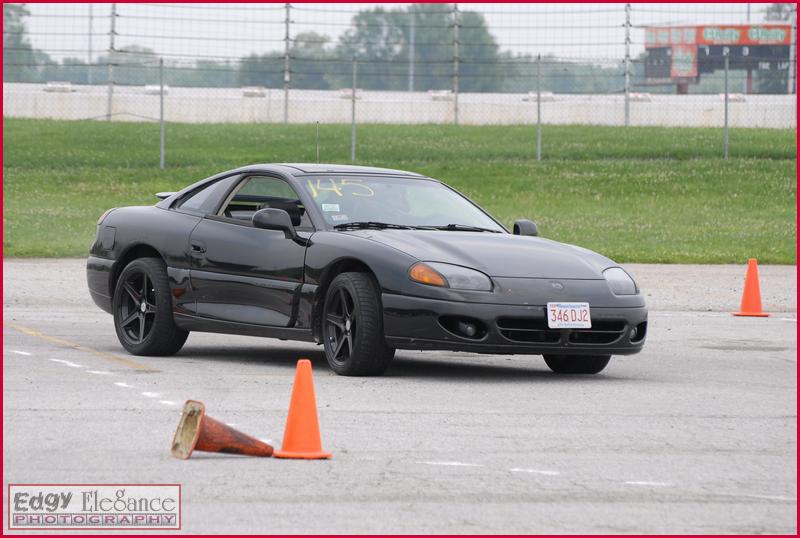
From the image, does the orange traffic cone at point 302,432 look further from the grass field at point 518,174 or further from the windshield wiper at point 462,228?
the grass field at point 518,174

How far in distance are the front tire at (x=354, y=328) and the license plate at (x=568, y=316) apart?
1043 millimetres

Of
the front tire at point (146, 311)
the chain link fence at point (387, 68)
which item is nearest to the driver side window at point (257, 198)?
the front tire at point (146, 311)

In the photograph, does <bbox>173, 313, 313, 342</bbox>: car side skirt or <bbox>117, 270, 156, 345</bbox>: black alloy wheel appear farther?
<bbox>117, 270, 156, 345</bbox>: black alloy wheel

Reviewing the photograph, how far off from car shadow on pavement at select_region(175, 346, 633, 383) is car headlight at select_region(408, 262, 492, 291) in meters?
0.76

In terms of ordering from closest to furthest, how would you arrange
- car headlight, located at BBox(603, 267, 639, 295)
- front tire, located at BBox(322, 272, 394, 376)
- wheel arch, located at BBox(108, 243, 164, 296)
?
front tire, located at BBox(322, 272, 394, 376), car headlight, located at BBox(603, 267, 639, 295), wheel arch, located at BBox(108, 243, 164, 296)

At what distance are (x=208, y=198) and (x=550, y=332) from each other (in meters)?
3.05

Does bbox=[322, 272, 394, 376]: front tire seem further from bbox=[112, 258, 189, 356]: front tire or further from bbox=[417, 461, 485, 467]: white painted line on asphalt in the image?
bbox=[417, 461, 485, 467]: white painted line on asphalt

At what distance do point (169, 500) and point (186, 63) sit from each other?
1212 inches

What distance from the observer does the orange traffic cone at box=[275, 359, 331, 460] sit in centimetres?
713

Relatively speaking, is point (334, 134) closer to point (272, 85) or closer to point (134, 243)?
point (272, 85)

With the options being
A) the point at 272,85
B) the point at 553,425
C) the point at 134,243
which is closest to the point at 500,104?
the point at 272,85
